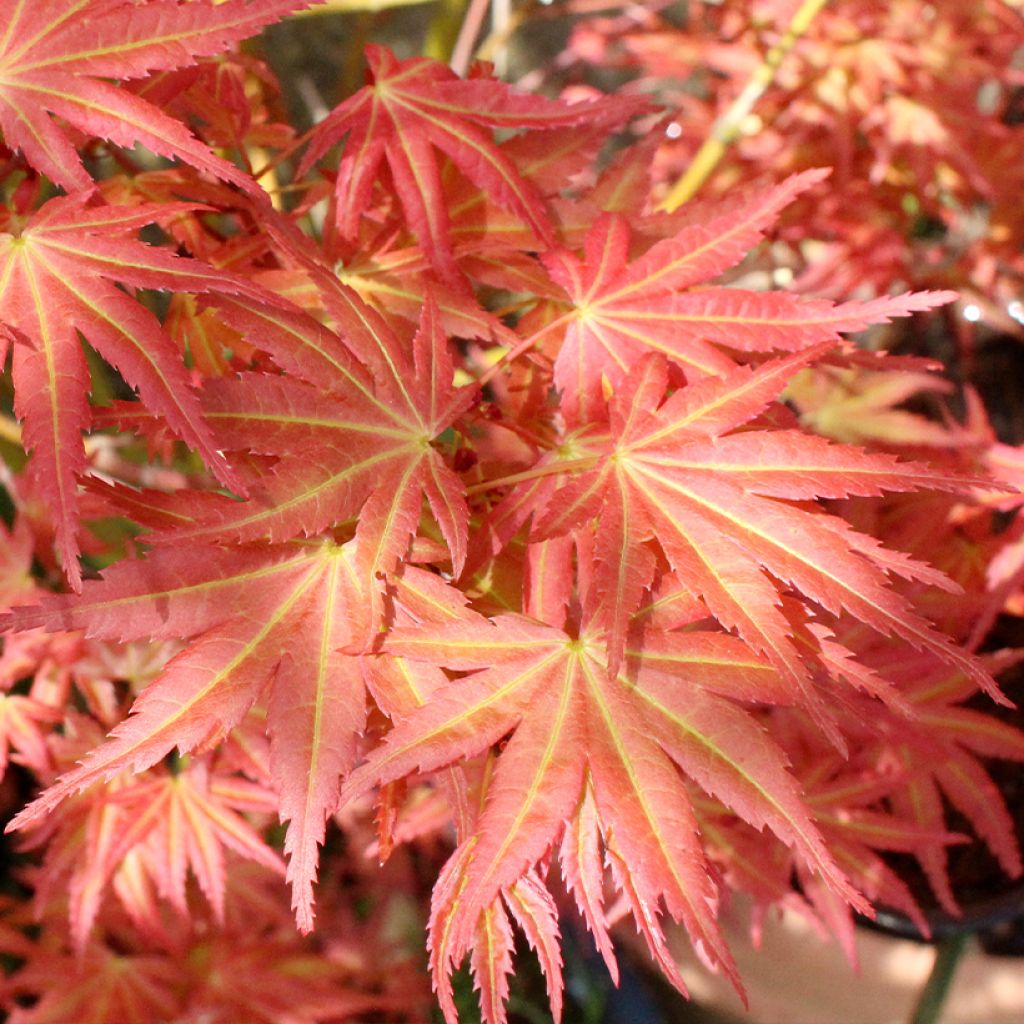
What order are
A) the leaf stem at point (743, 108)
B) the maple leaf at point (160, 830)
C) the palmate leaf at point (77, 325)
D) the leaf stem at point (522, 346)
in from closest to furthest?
the palmate leaf at point (77, 325) < the leaf stem at point (522, 346) < the maple leaf at point (160, 830) < the leaf stem at point (743, 108)

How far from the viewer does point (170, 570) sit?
421 millimetres

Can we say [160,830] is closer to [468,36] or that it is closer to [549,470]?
[549,470]

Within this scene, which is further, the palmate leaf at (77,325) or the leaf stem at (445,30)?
the leaf stem at (445,30)

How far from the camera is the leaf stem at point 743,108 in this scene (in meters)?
0.90

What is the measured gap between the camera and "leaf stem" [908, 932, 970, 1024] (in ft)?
3.32

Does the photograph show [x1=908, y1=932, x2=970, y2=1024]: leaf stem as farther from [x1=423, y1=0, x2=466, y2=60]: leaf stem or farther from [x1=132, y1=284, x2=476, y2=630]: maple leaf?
[x1=423, y1=0, x2=466, y2=60]: leaf stem

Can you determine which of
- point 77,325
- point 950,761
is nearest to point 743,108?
point 950,761

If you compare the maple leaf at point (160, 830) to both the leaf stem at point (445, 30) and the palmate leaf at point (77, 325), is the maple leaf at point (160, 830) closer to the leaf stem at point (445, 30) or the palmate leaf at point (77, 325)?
the palmate leaf at point (77, 325)

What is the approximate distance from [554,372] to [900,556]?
20 centimetres

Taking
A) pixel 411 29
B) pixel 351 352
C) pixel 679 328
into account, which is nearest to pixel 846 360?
pixel 679 328

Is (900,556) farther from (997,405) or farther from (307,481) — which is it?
(997,405)

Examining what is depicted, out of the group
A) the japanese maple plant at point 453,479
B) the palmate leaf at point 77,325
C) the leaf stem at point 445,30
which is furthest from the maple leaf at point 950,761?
the leaf stem at point 445,30

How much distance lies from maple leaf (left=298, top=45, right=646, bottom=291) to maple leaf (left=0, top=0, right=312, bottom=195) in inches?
3.6

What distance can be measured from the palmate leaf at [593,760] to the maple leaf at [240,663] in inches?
1.0
